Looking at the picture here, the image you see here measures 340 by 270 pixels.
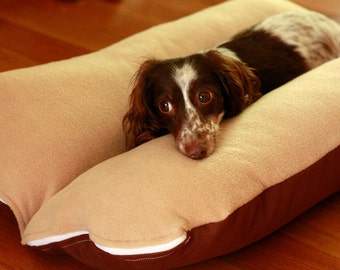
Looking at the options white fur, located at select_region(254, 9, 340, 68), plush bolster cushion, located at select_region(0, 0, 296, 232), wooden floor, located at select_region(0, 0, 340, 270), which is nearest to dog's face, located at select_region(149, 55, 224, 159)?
plush bolster cushion, located at select_region(0, 0, 296, 232)

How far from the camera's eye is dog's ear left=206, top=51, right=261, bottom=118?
1.90 meters

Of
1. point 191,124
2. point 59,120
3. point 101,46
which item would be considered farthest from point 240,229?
point 101,46

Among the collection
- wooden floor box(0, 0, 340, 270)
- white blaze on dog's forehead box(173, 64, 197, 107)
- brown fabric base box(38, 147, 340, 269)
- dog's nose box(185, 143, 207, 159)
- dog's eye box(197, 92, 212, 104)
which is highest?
white blaze on dog's forehead box(173, 64, 197, 107)

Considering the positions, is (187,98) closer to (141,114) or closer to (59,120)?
(141,114)

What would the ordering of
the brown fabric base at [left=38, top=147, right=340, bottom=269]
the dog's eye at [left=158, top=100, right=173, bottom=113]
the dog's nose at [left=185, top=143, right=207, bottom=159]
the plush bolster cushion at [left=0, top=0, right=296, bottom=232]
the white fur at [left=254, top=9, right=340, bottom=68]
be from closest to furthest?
the brown fabric base at [left=38, top=147, right=340, bottom=269], the dog's nose at [left=185, top=143, right=207, bottom=159], the plush bolster cushion at [left=0, top=0, right=296, bottom=232], the dog's eye at [left=158, top=100, right=173, bottom=113], the white fur at [left=254, top=9, right=340, bottom=68]

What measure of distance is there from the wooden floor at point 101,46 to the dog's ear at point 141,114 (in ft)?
1.62

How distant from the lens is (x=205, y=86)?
1.82 meters

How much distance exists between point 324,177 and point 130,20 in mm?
2076

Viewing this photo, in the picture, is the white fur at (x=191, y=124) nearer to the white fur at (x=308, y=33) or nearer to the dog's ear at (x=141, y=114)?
the dog's ear at (x=141, y=114)

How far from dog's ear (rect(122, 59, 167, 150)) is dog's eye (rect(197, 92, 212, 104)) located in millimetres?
202

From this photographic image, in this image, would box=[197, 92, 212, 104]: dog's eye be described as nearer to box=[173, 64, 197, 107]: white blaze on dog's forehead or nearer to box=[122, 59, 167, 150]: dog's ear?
box=[173, 64, 197, 107]: white blaze on dog's forehead

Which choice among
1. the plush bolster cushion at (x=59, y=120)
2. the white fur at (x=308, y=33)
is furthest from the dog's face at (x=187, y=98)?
the white fur at (x=308, y=33)

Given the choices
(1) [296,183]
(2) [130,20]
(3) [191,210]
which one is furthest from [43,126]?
(2) [130,20]

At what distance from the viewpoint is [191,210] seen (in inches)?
56.1
